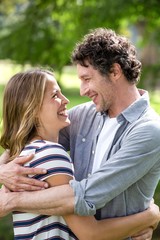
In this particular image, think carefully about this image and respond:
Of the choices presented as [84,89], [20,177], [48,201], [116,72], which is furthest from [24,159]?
[116,72]

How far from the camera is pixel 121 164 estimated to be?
2998mm

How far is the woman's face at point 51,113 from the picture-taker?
10.3 feet

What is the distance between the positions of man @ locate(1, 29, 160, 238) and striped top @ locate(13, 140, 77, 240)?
0.21ft

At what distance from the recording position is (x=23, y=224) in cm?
306

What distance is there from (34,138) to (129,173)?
18.1 inches

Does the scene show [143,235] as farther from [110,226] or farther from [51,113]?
[51,113]

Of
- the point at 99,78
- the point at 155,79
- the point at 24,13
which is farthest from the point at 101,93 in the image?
the point at 24,13

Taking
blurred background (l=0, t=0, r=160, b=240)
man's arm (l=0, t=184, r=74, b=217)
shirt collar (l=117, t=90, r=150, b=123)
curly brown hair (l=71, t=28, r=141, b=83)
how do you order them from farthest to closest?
blurred background (l=0, t=0, r=160, b=240), curly brown hair (l=71, t=28, r=141, b=83), shirt collar (l=117, t=90, r=150, b=123), man's arm (l=0, t=184, r=74, b=217)

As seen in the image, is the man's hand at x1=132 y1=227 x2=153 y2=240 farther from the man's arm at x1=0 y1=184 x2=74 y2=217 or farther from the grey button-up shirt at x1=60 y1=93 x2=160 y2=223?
the man's arm at x1=0 y1=184 x2=74 y2=217

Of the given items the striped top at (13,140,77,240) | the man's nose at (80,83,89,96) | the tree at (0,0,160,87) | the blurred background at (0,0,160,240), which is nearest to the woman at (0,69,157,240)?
the striped top at (13,140,77,240)

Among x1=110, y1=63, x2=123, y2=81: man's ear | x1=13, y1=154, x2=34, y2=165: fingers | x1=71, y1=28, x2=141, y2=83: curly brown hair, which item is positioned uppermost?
x1=71, y1=28, x2=141, y2=83: curly brown hair

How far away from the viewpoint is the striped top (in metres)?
2.95

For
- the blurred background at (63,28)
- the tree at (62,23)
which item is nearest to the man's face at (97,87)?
the blurred background at (63,28)

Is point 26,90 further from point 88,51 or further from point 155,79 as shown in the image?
point 155,79
